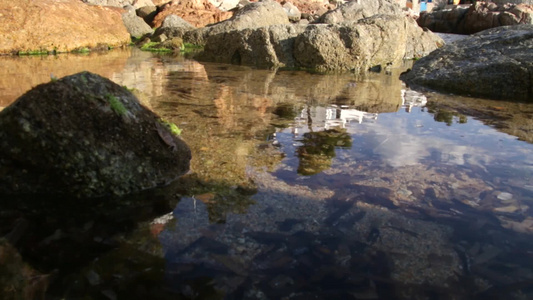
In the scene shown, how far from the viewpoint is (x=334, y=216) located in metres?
2.44

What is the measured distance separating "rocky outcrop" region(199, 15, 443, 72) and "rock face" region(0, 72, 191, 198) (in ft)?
25.1

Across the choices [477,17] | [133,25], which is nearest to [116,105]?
[133,25]

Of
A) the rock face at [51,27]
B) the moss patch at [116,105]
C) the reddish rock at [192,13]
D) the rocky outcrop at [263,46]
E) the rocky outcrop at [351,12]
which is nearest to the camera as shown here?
the moss patch at [116,105]

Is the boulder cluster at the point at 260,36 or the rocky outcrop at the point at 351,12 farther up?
the rocky outcrop at the point at 351,12

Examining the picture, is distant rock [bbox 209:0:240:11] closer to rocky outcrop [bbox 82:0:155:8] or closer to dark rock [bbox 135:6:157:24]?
rocky outcrop [bbox 82:0:155:8]

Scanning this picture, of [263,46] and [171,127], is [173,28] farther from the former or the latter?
[171,127]

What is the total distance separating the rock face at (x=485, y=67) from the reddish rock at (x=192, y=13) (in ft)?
47.7

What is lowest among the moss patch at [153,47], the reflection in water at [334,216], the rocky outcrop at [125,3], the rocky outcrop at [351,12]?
the reflection in water at [334,216]

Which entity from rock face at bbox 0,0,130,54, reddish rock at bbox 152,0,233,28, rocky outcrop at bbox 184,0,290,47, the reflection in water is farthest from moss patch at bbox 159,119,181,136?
reddish rock at bbox 152,0,233,28

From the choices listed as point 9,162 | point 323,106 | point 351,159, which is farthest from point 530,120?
point 9,162

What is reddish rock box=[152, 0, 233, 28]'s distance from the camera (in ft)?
67.0

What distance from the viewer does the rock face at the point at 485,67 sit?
6.48 m

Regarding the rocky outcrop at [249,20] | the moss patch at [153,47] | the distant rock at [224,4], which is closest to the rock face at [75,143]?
the rocky outcrop at [249,20]

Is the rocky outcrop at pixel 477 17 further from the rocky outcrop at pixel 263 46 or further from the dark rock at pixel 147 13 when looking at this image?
the dark rock at pixel 147 13
